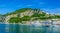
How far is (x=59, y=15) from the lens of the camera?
654ft
